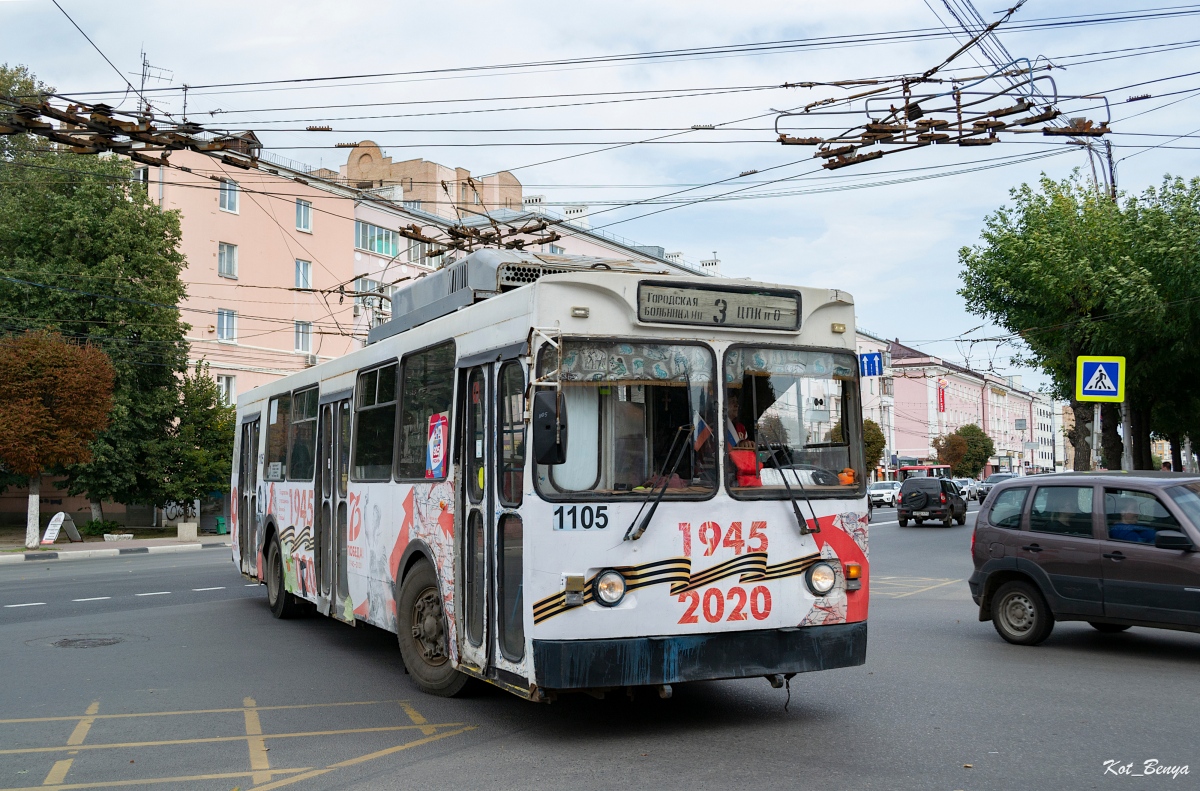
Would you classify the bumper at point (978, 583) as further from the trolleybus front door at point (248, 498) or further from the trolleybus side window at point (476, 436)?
the trolleybus front door at point (248, 498)

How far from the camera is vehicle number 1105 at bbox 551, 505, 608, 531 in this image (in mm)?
6801

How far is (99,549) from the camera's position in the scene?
31.5m

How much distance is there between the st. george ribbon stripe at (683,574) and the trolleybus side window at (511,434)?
2.40ft

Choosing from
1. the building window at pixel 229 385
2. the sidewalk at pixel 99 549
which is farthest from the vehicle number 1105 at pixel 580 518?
the building window at pixel 229 385

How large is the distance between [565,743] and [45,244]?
3916 cm

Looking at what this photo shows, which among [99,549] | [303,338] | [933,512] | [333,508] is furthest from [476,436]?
[303,338]

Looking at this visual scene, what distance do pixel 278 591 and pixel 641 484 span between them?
8.40 metres

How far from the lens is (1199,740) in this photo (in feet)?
22.9

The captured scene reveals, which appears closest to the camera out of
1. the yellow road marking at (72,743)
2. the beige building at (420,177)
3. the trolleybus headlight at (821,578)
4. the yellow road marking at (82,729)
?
the yellow road marking at (72,743)

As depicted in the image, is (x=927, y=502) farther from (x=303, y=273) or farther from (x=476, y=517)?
(x=476, y=517)

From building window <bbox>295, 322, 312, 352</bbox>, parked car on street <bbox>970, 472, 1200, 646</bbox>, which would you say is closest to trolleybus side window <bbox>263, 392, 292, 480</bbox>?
parked car on street <bbox>970, 472, 1200, 646</bbox>

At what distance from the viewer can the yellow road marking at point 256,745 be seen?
6477mm

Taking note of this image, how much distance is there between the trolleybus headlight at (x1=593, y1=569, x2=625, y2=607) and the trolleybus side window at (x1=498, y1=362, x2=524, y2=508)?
74cm

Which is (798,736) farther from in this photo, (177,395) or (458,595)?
A: (177,395)
